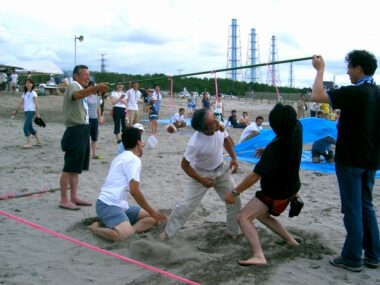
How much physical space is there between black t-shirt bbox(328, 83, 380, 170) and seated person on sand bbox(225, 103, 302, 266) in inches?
15.6

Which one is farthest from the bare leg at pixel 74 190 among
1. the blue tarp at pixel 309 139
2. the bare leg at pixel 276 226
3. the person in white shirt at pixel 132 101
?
the person in white shirt at pixel 132 101

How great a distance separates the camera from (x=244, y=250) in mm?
4262

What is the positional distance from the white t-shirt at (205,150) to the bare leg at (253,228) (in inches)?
27.3

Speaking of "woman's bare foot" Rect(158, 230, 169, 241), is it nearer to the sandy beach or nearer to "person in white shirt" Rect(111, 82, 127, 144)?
the sandy beach

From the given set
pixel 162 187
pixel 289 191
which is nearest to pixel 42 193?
pixel 162 187

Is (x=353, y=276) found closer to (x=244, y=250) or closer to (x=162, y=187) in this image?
(x=244, y=250)

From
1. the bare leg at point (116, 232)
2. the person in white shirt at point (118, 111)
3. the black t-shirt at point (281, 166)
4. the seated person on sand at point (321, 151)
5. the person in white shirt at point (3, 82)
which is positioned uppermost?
the person in white shirt at point (3, 82)

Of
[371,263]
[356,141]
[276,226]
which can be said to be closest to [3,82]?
[276,226]

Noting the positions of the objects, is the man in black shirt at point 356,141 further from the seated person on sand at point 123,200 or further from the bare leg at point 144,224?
the bare leg at point 144,224

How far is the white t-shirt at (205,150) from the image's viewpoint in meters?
4.41

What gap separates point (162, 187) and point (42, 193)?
1.89 metres

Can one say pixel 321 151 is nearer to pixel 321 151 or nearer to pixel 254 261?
pixel 321 151

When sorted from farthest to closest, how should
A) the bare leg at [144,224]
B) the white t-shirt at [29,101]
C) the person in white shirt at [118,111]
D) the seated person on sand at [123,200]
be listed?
the person in white shirt at [118,111], the white t-shirt at [29,101], the bare leg at [144,224], the seated person on sand at [123,200]

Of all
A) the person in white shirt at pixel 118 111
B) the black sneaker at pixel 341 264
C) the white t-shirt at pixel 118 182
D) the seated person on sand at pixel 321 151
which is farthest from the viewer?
the person in white shirt at pixel 118 111
